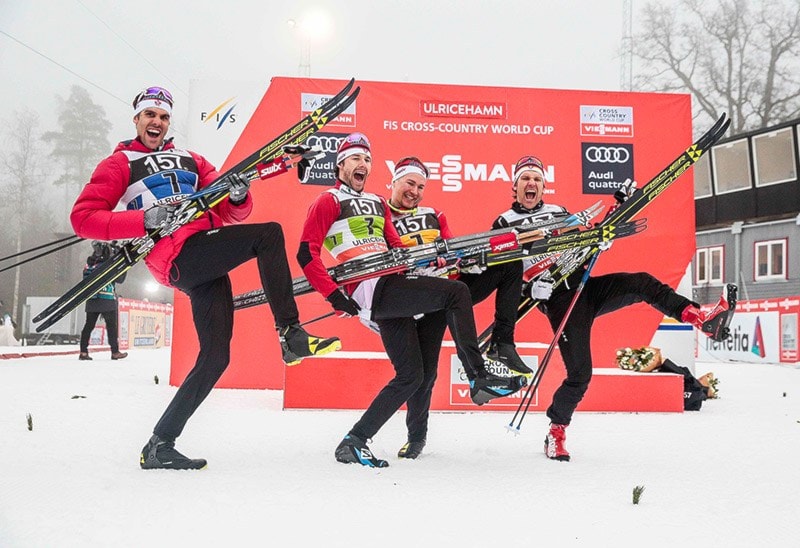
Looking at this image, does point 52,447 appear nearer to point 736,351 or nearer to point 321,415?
point 321,415

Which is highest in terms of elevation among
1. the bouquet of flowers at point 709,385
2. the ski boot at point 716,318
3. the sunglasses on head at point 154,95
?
the sunglasses on head at point 154,95

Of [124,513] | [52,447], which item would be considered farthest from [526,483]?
[52,447]

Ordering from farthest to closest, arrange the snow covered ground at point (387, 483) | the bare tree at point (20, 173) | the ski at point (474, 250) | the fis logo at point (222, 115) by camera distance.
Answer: the bare tree at point (20, 173) → the fis logo at point (222, 115) → the ski at point (474, 250) → the snow covered ground at point (387, 483)

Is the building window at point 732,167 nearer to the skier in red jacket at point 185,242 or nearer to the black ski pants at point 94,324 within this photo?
the black ski pants at point 94,324

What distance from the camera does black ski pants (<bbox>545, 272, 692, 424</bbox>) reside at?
3.76 meters

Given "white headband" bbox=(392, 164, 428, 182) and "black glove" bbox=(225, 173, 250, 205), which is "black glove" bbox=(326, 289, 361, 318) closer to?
"black glove" bbox=(225, 173, 250, 205)

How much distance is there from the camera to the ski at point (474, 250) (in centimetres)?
345

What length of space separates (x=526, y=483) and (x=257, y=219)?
15.1ft

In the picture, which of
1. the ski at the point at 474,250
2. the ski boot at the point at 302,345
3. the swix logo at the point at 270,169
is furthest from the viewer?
the ski at the point at 474,250

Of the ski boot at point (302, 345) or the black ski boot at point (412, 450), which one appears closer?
the ski boot at point (302, 345)

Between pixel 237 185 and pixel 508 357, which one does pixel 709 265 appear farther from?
pixel 237 185

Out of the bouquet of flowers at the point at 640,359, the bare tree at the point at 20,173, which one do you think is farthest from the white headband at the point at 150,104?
the bare tree at the point at 20,173

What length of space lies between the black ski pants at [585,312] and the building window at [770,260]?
14558 millimetres

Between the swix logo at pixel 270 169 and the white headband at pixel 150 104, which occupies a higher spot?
the white headband at pixel 150 104
